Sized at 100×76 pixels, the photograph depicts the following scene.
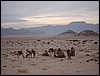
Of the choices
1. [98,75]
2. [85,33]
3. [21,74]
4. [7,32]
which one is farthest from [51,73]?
[7,32]

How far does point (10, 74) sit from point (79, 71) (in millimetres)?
4431

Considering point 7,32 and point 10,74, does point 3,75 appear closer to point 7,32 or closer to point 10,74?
point 10,74

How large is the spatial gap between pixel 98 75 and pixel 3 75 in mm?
5803

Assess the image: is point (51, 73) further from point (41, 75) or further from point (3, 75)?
point (3, 75)

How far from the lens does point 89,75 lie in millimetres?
12797

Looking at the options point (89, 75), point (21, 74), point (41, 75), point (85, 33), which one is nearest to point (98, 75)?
point (89, 75)

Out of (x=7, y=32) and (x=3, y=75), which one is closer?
(x=3, y=75)

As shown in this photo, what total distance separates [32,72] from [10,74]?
1.41 meters

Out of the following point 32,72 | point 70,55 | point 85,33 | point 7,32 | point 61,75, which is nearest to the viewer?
point 61,75

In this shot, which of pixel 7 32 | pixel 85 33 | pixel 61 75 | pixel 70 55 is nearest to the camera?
pixel 61 75

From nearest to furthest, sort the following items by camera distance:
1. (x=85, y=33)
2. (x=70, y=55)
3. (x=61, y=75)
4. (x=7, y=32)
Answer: (x=61, y=75) → (x=70, y=55) → (x=85, y=33) → (x=7, y=32)

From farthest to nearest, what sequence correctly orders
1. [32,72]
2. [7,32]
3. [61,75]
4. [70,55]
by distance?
1. [7,32]
2. [70,55]
3. [32,72]
4. [61,75]

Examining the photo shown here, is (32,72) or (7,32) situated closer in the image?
(32,72)

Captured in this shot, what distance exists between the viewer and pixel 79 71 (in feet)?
45.7
